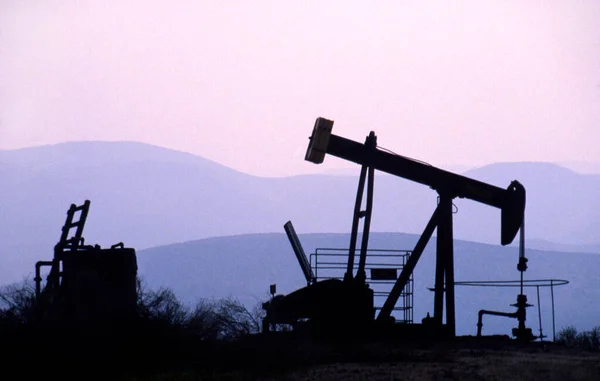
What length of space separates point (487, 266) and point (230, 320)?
169 metres

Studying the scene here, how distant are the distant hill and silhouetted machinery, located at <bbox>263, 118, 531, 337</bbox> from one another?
130540mm

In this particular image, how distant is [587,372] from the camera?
440 inches

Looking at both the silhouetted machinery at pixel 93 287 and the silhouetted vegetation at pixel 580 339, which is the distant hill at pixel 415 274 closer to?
the silhouetted vegetation at pixel 580 339

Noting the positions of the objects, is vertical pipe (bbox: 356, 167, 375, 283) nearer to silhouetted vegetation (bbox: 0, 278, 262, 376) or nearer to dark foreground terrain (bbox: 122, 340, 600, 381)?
dark foreground terrain (bbox: 122, 340, 600, 381)

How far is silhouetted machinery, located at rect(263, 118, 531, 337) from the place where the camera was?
18.1 meters

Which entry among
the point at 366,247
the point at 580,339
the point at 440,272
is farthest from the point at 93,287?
the point at 580,339

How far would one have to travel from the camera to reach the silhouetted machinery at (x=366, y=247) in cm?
1814

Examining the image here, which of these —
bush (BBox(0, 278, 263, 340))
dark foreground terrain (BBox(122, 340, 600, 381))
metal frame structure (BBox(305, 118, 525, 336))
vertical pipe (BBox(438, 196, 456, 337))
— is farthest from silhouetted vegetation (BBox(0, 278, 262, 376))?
vertical pipe (BBox(438, 196, 456, 337))

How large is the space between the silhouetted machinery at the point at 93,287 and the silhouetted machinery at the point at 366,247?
3775 mm

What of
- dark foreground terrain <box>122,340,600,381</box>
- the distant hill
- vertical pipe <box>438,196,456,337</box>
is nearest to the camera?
dark foreground terrain <box>122,340,600,381</box>

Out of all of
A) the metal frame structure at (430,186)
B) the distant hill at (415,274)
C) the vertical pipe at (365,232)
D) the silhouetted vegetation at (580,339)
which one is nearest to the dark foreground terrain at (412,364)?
the vertical pipe at (365,232)

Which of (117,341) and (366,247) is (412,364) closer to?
(117,341)

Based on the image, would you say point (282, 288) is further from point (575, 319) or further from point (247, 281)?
point (575, 319)

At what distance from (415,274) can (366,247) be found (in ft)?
514
